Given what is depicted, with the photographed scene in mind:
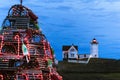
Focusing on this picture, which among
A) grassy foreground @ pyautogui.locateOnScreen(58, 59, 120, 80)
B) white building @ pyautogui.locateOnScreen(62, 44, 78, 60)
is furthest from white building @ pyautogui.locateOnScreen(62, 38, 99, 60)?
grassy foreground @ pyautogui.locateOnScreen(58, 59, 120, 80)

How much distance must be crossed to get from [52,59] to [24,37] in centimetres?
156

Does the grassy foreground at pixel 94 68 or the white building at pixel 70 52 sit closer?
the grassy foreground at pixel 94 68

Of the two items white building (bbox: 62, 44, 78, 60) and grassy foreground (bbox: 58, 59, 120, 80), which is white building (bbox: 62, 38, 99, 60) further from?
grassy foreground (bbox: 58, 59, 120, 80)

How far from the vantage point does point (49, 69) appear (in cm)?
1967

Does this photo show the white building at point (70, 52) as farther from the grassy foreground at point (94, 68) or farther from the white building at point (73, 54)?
the grassy foreground at point (94, 68)

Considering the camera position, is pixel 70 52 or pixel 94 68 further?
pixel 70 52

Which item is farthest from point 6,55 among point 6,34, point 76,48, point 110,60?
point 76,48

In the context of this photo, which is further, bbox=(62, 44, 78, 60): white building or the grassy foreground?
bbox=(62, 44, 78, 60): white building

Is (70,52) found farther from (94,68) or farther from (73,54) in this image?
(94,68)

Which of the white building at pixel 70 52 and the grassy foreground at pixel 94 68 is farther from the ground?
the white building at pixel 70 52

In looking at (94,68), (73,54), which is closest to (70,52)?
(73,54)

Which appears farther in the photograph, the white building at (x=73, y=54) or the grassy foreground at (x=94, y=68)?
the white building at (x=73, y=54)

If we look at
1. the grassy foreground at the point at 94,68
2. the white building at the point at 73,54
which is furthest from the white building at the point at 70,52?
the grassy foreground at the point at 94,68

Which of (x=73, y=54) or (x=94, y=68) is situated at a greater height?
(x=73, y=54)
